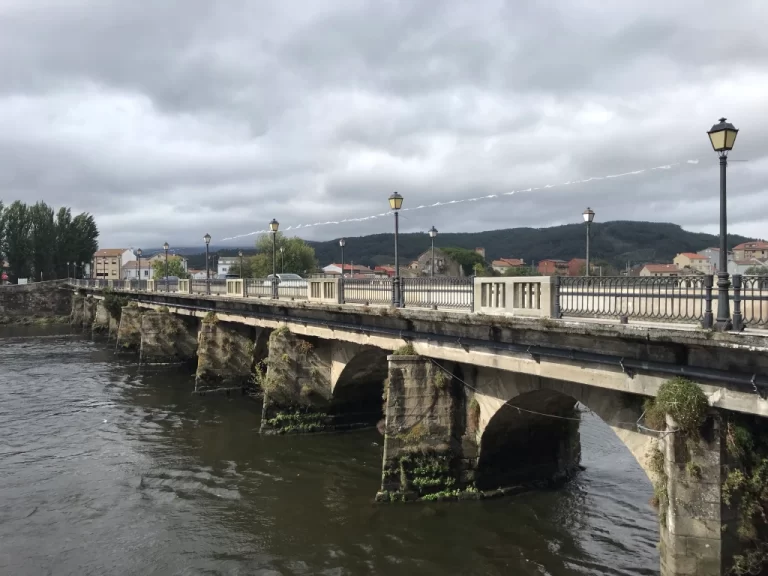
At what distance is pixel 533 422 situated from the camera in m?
13.9

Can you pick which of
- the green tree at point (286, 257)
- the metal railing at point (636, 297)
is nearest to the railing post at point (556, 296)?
the metal railing at point (636, 297)

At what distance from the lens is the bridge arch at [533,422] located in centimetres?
984

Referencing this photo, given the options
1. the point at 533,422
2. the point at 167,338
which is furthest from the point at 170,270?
the point at 533,422

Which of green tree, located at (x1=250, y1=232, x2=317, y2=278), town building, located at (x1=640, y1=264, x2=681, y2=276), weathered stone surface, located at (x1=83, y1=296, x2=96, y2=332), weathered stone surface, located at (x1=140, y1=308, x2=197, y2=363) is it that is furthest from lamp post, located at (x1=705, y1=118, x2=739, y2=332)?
green tree, located at (x1=250, y1=232, x2=317, y2=278)

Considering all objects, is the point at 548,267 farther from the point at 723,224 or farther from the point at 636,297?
the point at 723,224

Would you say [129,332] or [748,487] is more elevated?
[748,487]

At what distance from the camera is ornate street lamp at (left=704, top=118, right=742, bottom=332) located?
7610mm

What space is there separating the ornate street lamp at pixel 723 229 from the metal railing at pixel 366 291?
8.75 meters

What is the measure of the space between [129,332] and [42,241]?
60.8m

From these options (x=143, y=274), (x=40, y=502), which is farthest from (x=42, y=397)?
(x=143, y=274)

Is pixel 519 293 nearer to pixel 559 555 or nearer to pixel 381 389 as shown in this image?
pixel 559 555

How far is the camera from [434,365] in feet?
44.7

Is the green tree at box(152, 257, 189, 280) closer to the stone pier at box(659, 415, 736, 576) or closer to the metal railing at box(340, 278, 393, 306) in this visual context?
the metal railing at box(340, 278, 393, 306)

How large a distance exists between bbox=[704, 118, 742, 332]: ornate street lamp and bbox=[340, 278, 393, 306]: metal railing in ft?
28.7
